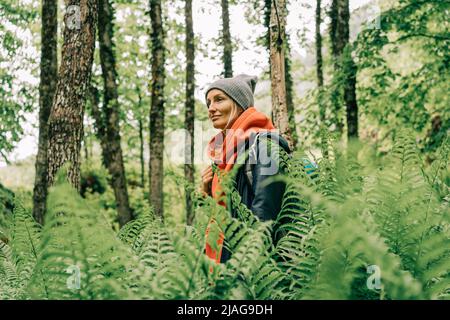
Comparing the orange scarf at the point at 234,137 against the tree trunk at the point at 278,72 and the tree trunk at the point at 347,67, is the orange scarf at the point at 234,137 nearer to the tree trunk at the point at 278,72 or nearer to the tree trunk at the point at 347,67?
the tree trunk at the point at 278,72

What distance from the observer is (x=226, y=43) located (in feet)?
59.6

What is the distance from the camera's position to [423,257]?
1562 mm

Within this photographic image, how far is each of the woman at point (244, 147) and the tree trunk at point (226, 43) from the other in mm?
14271

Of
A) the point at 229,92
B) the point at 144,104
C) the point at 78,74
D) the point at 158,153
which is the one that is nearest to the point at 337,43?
the point at 158,153

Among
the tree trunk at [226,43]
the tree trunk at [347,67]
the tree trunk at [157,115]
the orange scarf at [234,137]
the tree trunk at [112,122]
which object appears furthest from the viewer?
the tree trunk at [226,43]

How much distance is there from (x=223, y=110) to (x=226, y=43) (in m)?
15.1

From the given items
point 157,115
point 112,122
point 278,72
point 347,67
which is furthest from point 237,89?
point 112,122

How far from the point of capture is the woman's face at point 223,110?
11.6 ft

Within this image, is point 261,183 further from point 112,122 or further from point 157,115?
point 112,122

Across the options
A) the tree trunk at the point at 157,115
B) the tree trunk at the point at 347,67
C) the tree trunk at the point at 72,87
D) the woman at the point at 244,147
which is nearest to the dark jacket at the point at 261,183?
the woman at the point at 244,147

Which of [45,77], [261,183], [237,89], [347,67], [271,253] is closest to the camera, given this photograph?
[271,253]

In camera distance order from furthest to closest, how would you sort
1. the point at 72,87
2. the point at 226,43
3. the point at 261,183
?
the point at 226,43 → the point at 72,87 → the point at 261,183

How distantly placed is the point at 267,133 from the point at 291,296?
57.4 inches

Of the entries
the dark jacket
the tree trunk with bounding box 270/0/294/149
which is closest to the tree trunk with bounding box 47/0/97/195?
the tree trunk with bounding box 270/0/294/149
